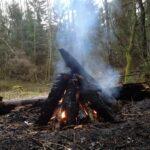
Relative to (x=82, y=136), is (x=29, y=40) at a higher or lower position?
higher

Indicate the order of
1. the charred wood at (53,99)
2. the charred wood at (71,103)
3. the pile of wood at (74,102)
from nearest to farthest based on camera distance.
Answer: the charred wood at (71,103) → the pile of wood at (74,102) → the charred wood at (53,99)

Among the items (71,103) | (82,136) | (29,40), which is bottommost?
(82,136)

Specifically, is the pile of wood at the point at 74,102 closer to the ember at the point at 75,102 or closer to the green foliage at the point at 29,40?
the ember at the point at 75,102

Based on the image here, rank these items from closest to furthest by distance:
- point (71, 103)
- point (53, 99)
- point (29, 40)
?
1. point (71, 103)
2. point (53, 99)
3. point (29, 40)

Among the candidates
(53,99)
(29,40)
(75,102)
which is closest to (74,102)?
(75,102)

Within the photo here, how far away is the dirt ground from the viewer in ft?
22.6

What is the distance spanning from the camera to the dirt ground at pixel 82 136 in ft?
22.6

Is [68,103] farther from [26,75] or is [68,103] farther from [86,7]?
[26,75]

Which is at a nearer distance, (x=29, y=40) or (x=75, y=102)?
(x=75, y=102)

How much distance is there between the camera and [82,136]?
290 inches

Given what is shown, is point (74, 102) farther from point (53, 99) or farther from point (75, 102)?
point (53, 99)

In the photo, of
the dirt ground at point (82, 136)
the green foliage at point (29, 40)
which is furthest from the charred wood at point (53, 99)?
the green foliage at point (29, 40)

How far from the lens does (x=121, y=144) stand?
6.89 m

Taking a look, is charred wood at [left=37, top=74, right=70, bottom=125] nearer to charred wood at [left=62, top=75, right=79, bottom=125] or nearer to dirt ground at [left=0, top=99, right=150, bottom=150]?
charred wood at [left=62, top=75, right=79, bottom=125]
